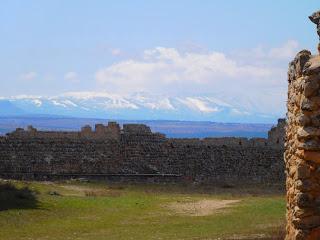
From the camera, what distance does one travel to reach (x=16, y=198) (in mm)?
24406

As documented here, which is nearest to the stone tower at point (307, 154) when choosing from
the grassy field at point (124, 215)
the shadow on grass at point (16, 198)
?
the grassy field at point (124, 215)

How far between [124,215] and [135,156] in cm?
1567

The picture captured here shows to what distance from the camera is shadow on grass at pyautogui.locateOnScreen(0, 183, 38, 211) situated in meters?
23.2

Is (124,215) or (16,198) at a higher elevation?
(16,198)

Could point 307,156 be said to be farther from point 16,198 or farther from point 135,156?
point 135,156

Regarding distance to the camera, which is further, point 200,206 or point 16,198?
point 200,206

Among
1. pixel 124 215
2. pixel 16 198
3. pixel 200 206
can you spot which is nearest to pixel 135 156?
pixel 200 206

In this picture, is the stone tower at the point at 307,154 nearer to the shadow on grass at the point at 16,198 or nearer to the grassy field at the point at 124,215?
the grassy field at the point at 124,215

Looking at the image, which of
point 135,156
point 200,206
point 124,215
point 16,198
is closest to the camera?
point 124,215

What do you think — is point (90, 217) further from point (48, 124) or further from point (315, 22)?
point (48, 124)

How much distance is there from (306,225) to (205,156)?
108 feet

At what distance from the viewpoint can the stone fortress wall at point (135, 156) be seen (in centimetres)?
3716

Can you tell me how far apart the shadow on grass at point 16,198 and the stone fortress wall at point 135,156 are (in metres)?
9.56

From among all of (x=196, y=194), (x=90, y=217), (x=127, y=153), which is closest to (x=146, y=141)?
(x=127, y=153)
